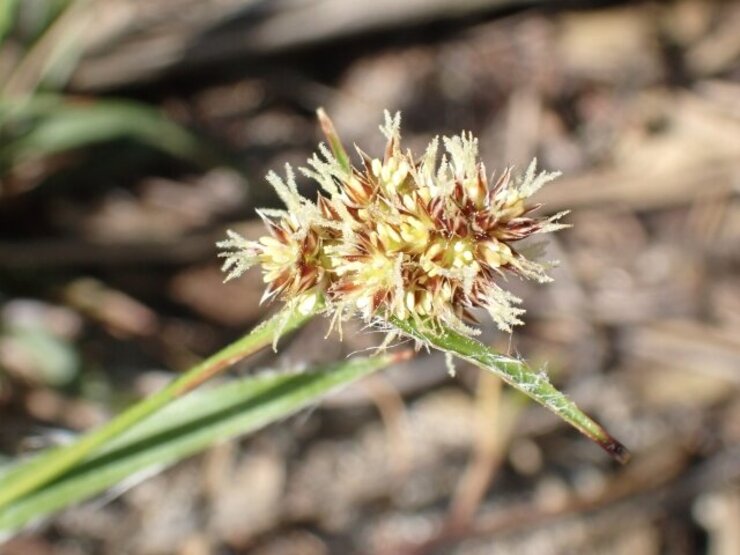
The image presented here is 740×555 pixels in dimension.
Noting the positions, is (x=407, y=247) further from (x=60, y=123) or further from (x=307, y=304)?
(x=60, y=123)

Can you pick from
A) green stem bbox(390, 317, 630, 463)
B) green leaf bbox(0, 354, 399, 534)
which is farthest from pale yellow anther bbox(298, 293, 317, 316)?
green leaf bbox(0, 354, 399, 534)

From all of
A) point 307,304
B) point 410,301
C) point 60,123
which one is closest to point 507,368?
point 410,301

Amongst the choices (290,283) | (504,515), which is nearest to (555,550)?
(504,515)

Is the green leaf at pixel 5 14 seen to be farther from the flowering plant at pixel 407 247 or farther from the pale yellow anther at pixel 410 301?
the pale yellow anther at pixel 410 301

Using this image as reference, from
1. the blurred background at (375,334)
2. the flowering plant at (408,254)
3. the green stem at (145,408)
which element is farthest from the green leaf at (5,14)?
the flowering plant at (408,254)

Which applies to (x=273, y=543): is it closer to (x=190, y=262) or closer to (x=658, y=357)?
(x=190, y=262)

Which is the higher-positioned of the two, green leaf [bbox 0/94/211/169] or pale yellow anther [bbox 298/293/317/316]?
green leaf [bbox 0/94/211/169]

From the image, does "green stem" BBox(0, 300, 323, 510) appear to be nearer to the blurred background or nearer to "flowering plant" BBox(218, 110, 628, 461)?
"flowering plant" BBox(218, 110, 628, 461)
